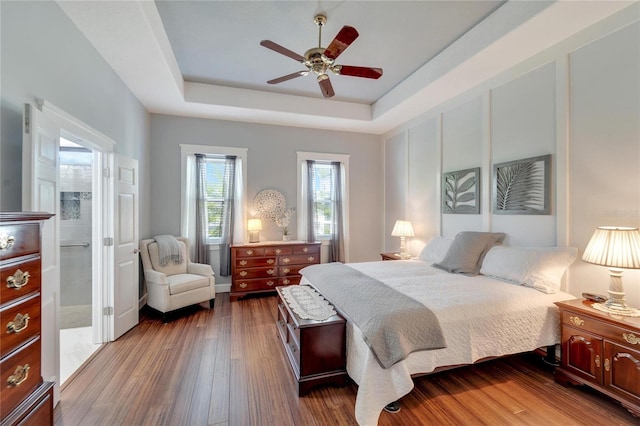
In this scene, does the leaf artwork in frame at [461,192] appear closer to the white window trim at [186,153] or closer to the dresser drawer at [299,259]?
the dresser drawer at [299,259]

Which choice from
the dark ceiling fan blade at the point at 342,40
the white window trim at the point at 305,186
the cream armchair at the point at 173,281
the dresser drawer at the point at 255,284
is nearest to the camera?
the dark ceiling fan blade at the point at 342,40

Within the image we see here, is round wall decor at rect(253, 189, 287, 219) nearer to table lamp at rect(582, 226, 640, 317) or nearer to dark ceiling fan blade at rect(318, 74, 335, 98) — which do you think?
dark ceiling fan blade at rect(318, 74, 335, 98)

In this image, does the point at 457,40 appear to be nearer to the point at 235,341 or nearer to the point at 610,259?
the point at 610,259

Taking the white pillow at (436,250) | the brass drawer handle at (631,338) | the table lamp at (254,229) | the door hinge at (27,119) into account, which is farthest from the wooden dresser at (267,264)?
the brass drawer handle at (631,338)

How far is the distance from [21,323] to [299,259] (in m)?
3.56

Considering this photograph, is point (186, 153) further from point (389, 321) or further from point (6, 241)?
point (389, 321)

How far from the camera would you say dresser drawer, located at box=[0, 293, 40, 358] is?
1.06 meters

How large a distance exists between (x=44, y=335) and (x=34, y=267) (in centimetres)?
97

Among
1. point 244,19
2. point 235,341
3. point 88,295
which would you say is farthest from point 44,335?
point 244,19

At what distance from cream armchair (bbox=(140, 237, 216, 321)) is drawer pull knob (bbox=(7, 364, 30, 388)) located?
2312 mm

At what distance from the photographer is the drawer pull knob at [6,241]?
1062 millimetres

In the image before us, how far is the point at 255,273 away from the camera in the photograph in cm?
436

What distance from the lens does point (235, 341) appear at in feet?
9.61

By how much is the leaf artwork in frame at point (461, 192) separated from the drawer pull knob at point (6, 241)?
12.7ft
